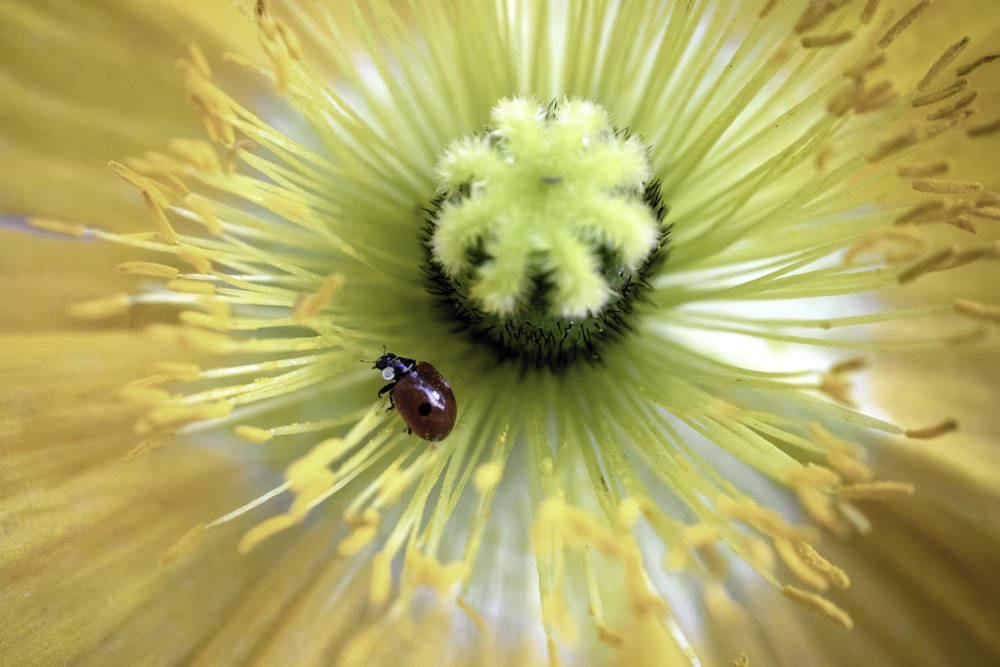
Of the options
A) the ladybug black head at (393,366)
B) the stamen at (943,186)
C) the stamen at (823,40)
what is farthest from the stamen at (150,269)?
the stamen at (943,186)

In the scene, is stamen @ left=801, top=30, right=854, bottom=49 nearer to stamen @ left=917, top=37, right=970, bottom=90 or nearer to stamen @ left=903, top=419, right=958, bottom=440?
stamen @ left=917, top=37, right=970, bottom=90

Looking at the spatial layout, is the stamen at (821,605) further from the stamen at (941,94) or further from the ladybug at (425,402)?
the stamen at (941,94)

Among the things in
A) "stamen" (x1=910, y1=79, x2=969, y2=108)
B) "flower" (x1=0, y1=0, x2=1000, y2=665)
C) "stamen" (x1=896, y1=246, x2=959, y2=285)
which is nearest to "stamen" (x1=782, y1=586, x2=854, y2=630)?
"flower" (x1=0, y1=0, x2=1000, y2=665)

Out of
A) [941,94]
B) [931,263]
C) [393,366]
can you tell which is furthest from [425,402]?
[941,94]

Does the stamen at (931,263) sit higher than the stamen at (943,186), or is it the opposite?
the stamen at (943,186)

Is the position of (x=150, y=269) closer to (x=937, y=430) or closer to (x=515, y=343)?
(x=515, y=343)

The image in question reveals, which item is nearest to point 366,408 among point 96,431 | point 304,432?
point 304,432
